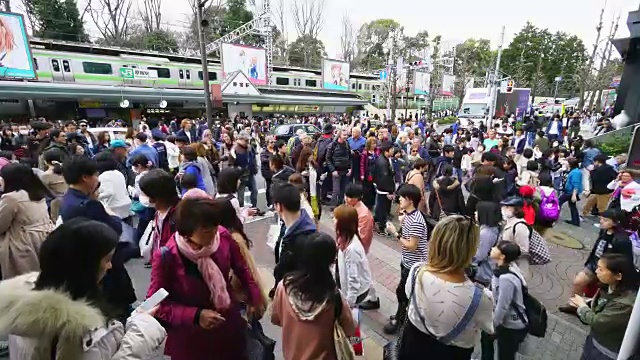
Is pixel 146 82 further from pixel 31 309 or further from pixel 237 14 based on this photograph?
pixel 31 309

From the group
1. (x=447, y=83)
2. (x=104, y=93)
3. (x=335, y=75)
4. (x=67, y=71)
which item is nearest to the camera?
(x=67, y=71)

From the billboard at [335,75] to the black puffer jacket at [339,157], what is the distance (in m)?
30.3

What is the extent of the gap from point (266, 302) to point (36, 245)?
7.01ft

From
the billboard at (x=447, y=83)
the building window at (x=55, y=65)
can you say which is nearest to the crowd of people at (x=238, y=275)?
the building window at (x=55, y=65)

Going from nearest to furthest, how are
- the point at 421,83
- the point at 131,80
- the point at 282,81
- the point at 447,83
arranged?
the point at 131,80, the point at 282,81, the point at 421,83, the point at 447,83

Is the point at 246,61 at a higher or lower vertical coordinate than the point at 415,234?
higher

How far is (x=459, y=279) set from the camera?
190cm

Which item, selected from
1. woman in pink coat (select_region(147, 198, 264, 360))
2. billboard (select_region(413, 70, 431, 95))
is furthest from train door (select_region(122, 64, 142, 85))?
billboard (select_region(413, 70, 431, 95))

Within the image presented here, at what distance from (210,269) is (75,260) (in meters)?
0.70

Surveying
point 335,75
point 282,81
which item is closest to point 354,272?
point 282,81

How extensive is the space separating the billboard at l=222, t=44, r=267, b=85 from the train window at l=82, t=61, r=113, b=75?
7.59 meters

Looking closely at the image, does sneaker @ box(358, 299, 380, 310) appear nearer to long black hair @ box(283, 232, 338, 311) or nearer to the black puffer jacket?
long black hair @ box(283, 232, 338, 311)

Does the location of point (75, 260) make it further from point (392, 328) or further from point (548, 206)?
point (548, 206)

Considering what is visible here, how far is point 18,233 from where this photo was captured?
8.96 ft
